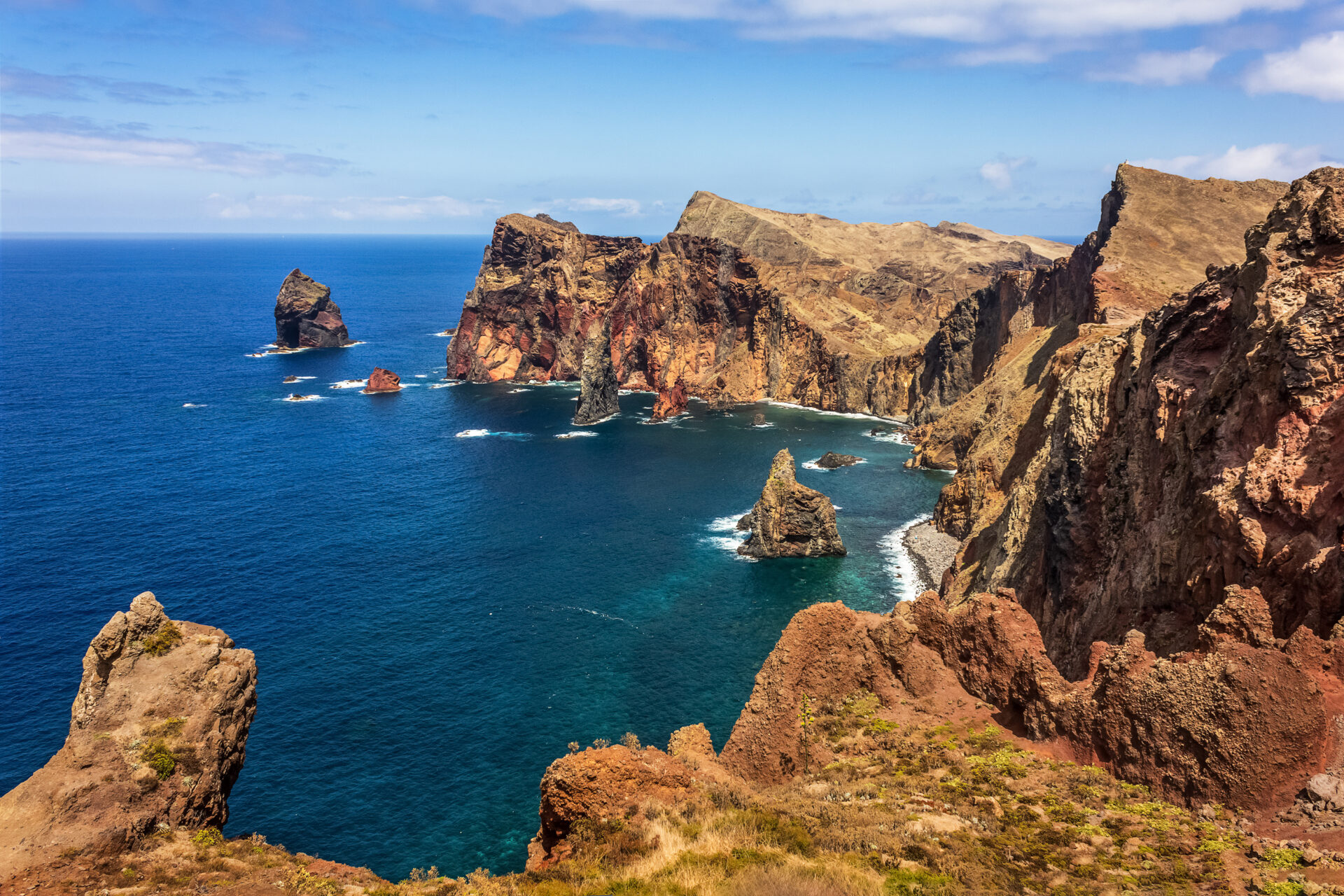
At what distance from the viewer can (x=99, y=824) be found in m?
23.8

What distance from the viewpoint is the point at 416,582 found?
284 ft

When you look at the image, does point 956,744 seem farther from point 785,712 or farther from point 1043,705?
point 785,712

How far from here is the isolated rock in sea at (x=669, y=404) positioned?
172 meters

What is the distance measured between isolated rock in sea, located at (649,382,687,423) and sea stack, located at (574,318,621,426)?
9630 mm

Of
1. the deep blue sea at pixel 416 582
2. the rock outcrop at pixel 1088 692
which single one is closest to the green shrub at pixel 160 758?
the rock outcrop at pixel 1088 692

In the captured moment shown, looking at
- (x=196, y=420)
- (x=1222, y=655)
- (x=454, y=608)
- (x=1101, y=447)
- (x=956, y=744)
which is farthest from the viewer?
(x=196, y=420)

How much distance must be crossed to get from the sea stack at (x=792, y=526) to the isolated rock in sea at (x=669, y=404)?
75.5 meters

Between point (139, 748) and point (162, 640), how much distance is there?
13.6ft

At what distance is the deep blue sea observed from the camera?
185ft

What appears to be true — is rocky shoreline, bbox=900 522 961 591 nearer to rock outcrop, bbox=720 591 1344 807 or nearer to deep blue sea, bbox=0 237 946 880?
deep blue sea, bbox=0 237 946 880

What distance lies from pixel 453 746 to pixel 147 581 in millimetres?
44578

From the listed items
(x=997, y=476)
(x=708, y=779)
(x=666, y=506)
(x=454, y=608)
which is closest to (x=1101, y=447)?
(x=708, y=779)

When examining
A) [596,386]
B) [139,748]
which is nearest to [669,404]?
[596,386]

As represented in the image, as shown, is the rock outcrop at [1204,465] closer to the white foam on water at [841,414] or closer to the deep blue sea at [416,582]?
the deep blue sea at [416,582]
